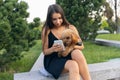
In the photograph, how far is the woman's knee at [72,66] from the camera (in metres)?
2.91

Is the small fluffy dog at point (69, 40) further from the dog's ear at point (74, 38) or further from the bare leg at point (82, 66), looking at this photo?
the bare leg at point (82, 66)

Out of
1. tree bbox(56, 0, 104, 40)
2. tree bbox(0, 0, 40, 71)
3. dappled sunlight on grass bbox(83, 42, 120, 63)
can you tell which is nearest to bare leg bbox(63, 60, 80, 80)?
tree bbox(0, 0, 40, 71)

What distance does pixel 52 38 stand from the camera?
10.8 ft

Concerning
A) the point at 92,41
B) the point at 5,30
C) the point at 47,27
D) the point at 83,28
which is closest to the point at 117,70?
the point at 47,27

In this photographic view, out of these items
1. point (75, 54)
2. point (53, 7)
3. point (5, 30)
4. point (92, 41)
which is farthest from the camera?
point (92, 41)

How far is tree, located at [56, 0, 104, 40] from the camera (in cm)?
1028

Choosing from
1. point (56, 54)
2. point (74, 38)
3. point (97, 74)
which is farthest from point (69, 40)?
point (97, 74)

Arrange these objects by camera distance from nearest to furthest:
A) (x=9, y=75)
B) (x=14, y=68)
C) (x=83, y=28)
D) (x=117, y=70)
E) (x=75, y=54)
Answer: (x=75, y=54)
(x=117, y=70)
(x=9, y=75)
(x=14, y=68)
(x=83, y=28)

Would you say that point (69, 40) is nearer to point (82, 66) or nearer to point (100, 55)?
point (82, 66)

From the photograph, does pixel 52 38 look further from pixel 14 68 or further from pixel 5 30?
pixel 14 68

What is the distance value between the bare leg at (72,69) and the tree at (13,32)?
1.94 meters

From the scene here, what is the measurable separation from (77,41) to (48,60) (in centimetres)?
47

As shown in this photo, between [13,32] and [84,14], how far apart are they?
226 inches

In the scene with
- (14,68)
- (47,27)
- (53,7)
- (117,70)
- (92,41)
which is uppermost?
(53,7)
